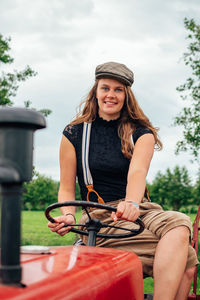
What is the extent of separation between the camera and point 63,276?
1.19 meters

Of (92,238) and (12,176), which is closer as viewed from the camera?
(12,176)

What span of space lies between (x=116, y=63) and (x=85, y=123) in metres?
0.44

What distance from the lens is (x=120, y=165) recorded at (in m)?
2.74

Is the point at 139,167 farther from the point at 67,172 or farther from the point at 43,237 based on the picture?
the point at 43,237

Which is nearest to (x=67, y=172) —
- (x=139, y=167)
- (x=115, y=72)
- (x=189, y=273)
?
(x=139, y=167)

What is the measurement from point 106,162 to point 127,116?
0.39 metres

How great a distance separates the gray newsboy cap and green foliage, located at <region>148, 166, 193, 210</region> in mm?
47797

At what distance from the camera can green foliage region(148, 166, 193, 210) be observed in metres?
51.1

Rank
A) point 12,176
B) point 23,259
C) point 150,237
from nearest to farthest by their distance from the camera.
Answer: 1. point 12,176
2. point 23,259
3. point 150,237

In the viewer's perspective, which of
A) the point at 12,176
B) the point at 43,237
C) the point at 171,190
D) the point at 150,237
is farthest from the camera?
the point at 171,190

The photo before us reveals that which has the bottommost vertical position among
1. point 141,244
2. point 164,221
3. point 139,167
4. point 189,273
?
point 189,273

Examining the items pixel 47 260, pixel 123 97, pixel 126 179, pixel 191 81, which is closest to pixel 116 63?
pixel 123 97

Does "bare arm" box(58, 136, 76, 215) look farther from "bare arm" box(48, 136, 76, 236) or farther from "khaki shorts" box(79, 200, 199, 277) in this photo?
"khaki shorts" box(79, 200, 199, 277)

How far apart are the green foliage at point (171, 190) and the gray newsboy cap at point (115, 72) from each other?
4780 centimetres
